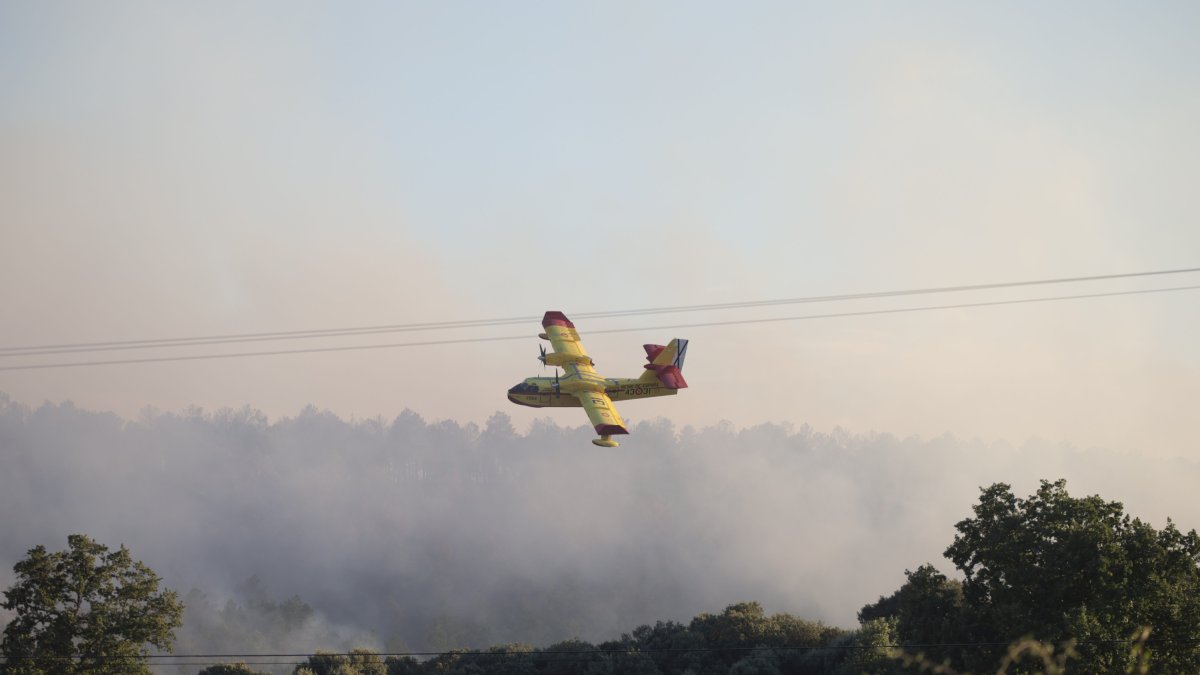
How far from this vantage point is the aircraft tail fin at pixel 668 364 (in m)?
80.6

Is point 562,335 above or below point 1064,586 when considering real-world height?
above

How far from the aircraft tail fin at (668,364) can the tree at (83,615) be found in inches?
1535

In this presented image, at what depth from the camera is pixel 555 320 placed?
8444cm

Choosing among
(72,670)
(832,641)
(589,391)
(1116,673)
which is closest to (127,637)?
(72,670)

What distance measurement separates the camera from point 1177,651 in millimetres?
55594

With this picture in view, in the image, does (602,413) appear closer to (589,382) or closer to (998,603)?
(589,382)

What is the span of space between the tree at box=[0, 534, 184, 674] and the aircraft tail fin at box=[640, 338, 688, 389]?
39.0m

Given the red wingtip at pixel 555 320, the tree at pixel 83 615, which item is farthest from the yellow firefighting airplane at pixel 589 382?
the tree at pixel 83 615

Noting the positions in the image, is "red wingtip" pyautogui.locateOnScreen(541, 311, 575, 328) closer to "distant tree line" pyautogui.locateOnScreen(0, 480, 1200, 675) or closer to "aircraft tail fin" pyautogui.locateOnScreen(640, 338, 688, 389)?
"aircraft tail fin" pyautogui.locateOnScreen(640, 338, 688, 389)

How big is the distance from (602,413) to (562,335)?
11.1m

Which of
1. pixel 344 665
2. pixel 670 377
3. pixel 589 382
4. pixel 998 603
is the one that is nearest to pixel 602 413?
pixel 589 382

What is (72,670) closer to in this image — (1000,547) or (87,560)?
(87,560)

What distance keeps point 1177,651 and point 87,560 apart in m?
70.7

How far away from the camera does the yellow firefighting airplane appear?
2918 inches
